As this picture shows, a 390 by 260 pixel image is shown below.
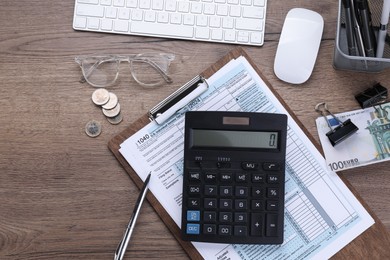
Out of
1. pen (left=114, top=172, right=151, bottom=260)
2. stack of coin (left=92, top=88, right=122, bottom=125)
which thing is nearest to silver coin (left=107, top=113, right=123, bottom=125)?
stack of coin (left=92, top=88, right=122, bottom=125)

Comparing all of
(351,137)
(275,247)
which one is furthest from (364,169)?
(275,247)

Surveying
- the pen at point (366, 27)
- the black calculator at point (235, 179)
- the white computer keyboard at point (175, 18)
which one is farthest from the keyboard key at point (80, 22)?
the pen at point (366, 27)

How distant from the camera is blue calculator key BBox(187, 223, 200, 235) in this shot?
0.86 metres

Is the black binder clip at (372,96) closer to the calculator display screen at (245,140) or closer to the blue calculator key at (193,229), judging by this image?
the calculator display screen at (245,140)

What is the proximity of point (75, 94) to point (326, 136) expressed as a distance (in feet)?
1.39

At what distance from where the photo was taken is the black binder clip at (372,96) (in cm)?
89

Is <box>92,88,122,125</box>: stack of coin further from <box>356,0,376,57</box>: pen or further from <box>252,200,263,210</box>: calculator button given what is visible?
<box>356,0,376,57</box>: pen

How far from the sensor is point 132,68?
92 cm

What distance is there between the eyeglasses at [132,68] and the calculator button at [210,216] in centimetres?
23

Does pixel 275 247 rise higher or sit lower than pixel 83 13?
lower

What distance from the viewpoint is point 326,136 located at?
0.90 meters

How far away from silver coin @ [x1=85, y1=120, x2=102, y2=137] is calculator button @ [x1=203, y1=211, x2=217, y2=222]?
0.73 feet

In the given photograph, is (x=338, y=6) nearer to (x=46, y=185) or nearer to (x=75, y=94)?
(x=75, y=94)

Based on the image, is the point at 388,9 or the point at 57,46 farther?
the point at 57,46
